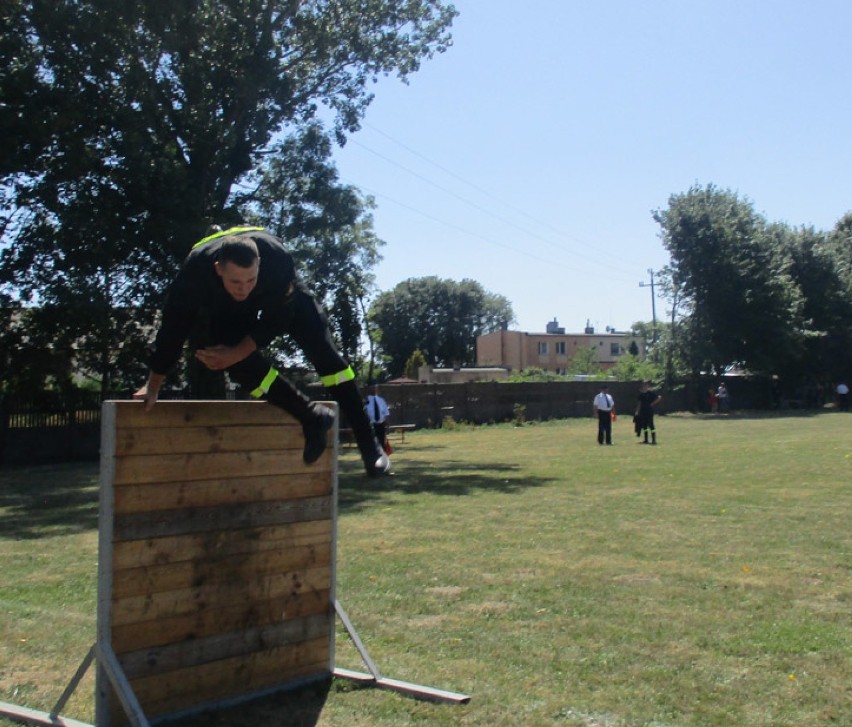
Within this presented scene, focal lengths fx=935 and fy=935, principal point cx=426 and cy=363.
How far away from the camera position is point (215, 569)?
5445mm

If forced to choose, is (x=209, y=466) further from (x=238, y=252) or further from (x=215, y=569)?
(x=238, y=252)

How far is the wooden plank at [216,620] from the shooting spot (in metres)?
5.04

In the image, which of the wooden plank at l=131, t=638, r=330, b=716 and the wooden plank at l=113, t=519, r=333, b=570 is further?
the wooden plank at l=131, t=638, r=330, b=716

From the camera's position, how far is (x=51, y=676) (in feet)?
20.4

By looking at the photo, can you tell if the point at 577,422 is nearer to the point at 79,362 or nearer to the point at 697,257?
the point at 697,257

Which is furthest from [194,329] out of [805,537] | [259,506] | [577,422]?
[577,422]

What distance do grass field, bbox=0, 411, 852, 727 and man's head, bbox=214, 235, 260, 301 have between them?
2466mm

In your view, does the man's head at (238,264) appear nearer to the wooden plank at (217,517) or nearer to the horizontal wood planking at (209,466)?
the horizontal wood planking at (209,466)

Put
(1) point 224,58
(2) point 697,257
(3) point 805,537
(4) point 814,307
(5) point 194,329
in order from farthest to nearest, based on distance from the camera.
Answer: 1. (4) point 814,307
2. (2) point 697,257
3. (1) point 224,58
4. (3) point 805,537
5. (5) point 194,329

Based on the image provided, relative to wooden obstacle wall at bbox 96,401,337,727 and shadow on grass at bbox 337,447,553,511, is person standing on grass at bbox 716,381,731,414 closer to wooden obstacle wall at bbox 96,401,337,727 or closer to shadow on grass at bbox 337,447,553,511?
shadow on grass at bbox 337,447,553,511

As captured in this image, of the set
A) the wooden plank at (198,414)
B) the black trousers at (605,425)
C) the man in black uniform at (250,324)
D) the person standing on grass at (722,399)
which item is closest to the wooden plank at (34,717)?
the wooden plank at (198,414)

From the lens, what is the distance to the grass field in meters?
5.42

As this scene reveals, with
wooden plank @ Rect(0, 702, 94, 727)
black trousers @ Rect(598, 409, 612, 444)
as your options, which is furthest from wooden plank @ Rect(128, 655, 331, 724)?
black trousers @ Rect(598, 409, 612, 444)

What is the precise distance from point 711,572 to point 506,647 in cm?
308
